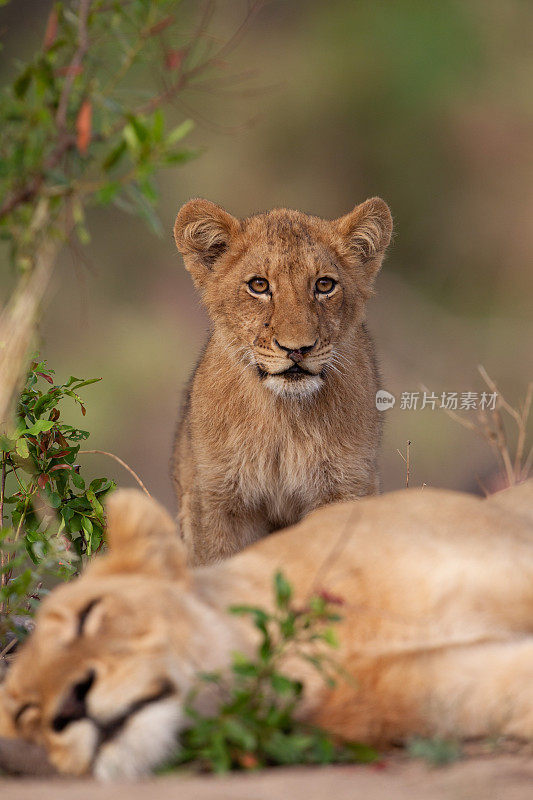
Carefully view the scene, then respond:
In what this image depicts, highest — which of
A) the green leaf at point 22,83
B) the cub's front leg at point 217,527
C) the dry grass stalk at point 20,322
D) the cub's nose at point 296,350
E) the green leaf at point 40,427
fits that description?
the green leaf at point 22,83

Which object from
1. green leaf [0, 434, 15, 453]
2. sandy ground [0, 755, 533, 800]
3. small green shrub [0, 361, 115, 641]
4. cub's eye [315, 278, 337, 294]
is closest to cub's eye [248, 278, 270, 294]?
cub's eye [315, 278, 337, 294]

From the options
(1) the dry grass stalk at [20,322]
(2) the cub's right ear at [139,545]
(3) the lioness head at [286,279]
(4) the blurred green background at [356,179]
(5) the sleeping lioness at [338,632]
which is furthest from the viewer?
(4) the blurred green background at [356,179]

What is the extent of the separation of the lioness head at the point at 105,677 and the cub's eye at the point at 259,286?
200 centimetres

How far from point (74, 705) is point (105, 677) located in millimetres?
79

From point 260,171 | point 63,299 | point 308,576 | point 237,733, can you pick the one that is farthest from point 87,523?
point 260,171

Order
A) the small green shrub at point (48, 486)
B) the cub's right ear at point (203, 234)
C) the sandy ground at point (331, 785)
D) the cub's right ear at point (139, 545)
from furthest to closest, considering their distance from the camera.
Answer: the cub's right ear at point (203, 234)
the small green shrub at point (48, 486)
the cub's right ear at point (139, 545)
the sandy ground at point (331, 785)

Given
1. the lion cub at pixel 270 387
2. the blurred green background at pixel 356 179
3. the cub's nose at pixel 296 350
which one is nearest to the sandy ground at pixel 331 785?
the cub's nose at pixel 296 350

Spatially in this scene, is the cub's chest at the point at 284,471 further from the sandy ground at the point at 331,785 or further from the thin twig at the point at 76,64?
the sandy ground at the point at 331,785

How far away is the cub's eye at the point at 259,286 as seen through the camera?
4.09m

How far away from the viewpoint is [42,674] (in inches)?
80.2

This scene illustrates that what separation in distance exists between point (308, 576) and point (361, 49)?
9.73m

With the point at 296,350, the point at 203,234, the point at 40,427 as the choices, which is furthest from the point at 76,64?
the point at 203,234

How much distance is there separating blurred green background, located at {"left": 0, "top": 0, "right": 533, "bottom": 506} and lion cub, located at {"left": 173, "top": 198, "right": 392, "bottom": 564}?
566 cm

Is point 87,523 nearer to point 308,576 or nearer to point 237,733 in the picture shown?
point 308,576
